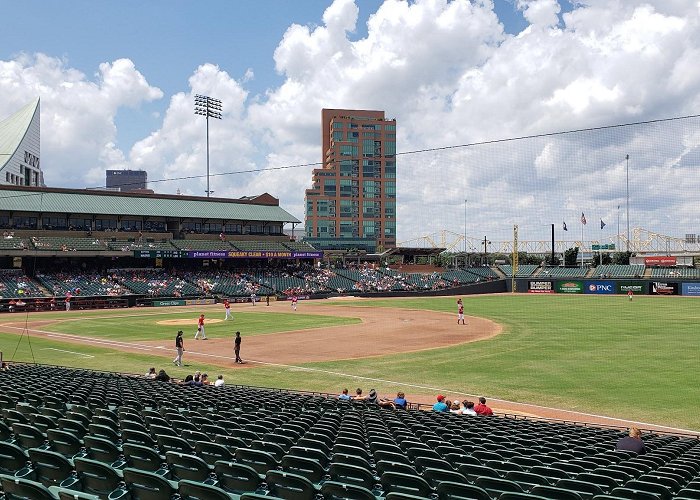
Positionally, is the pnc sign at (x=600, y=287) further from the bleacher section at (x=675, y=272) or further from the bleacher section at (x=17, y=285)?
the bleacher section at (x=17, y=285)

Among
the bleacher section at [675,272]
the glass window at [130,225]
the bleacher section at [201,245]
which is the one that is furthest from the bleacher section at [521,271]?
the glass window at [130,225]

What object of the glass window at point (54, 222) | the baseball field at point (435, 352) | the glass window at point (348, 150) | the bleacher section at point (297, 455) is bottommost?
the baseball field at point (435, 352)

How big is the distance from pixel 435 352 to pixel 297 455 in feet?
80.4

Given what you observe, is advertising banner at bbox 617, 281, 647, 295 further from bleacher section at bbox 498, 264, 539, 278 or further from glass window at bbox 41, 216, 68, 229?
glass window at bbox 41, 216, 68, 229

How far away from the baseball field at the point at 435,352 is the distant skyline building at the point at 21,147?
1796 inches

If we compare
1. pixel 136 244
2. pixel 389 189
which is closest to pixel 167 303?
pixel 136 244

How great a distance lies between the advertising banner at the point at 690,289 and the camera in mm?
78000

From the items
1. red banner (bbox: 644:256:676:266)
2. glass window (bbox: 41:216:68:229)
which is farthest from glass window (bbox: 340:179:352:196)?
glass window (bbox: 41:216:68:229)

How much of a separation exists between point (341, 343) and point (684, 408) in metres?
20.2

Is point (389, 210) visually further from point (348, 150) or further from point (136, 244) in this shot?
point (136, 244)

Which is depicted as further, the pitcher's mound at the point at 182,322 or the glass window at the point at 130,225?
the glass window at the point at 130,225

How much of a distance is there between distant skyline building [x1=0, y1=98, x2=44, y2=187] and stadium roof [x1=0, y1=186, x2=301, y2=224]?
16612mm

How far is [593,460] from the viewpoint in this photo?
30.0 ft

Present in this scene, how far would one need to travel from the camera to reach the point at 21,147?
310 ft
